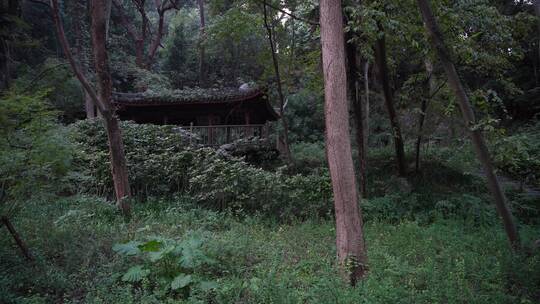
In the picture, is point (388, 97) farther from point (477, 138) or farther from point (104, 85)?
point (104, 85)

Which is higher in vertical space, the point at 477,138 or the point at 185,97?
the point at 185,97

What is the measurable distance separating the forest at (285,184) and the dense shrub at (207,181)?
0.17 ft

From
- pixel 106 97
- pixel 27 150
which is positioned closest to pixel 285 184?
pixel 106 97

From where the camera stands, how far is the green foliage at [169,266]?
5.50 m

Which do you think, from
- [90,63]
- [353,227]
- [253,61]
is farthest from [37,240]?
[253,61]

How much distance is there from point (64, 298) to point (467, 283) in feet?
17.0

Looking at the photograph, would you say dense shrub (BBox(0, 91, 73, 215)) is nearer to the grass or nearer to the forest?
the forest

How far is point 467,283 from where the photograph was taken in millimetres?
5523

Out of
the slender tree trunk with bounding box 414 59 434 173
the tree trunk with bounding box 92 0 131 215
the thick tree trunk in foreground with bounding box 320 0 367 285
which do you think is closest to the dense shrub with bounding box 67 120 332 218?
the tree trunk with bounding box 92 0 131 215

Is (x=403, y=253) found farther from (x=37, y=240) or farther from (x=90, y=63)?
(x=90, y=63)

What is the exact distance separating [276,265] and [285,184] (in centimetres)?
593

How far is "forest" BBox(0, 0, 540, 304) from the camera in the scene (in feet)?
18.9

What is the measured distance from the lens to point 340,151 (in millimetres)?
6219

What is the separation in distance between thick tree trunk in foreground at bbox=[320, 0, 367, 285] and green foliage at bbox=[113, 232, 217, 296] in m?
1.90
